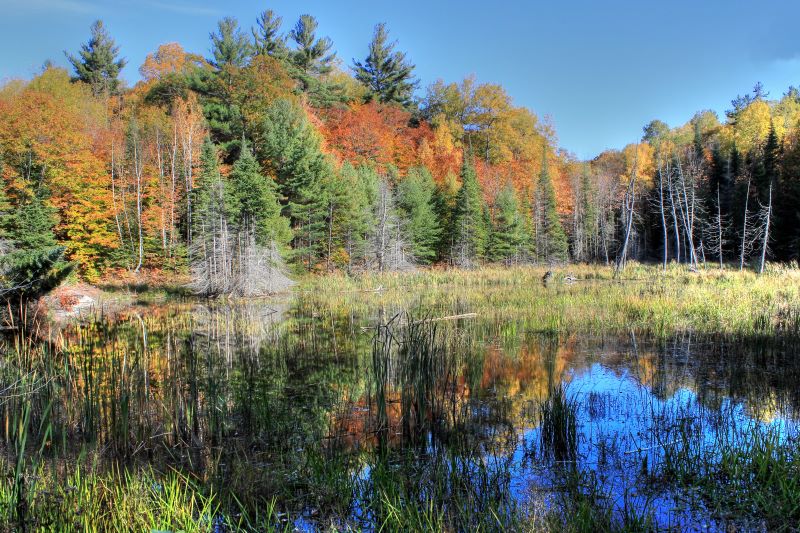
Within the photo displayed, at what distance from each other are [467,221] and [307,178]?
1351 cm

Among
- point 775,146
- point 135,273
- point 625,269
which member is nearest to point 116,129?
point 135,273

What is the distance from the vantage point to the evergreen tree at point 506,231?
132 ft

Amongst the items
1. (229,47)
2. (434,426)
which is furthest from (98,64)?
(434,426)

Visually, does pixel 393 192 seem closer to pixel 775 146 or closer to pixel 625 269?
pixel 625 269

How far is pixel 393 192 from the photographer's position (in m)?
38.3

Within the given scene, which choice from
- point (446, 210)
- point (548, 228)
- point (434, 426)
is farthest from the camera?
point (548, 228)

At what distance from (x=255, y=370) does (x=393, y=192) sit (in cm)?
3148

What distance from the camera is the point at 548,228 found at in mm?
43625

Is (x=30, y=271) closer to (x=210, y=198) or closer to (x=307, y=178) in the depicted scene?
(x=210, y=198)

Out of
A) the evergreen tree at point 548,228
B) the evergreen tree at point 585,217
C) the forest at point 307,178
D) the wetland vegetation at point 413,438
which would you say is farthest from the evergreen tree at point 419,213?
the wetland vegetation at point 413,438

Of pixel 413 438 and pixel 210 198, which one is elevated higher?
pixel 210 198

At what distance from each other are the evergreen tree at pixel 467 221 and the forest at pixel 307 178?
0.15 metres

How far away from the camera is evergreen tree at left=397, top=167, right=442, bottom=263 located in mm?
36969

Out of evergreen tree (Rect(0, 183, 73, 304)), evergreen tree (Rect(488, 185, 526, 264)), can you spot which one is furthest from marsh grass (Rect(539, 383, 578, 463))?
evergreen tree (Rect(488, 185, 526, 264))
